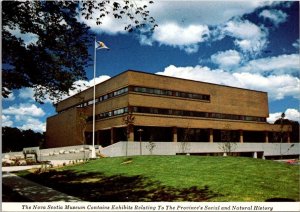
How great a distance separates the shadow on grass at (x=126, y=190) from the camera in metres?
11.3

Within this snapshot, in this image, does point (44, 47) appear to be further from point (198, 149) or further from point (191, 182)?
point (198, 149)

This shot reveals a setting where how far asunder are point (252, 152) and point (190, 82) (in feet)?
49.4

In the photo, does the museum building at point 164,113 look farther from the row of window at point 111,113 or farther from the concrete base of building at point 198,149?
the concrete base of building at point 198,149

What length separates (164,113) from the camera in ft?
142

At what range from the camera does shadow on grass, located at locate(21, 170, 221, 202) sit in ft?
37.2

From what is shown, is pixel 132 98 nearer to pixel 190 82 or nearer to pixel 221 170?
pixel 190 82

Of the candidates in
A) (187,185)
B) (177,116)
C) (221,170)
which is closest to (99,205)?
(187,185)

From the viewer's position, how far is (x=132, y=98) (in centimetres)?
4016

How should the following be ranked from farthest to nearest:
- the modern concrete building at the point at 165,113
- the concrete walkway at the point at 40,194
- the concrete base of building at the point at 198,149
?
the modern concrete building at the point at 165,113 < the concrete base of building at the point at 198,149 < the concrete walkway at the point at 40,194

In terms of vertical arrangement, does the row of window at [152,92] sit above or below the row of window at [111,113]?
above

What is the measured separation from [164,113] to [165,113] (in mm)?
163

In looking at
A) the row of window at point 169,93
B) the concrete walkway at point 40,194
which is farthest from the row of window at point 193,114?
the concrete walkway at point 40,194

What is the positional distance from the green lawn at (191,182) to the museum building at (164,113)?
61.2ft

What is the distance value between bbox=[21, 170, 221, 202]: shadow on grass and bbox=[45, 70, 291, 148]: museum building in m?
20.8
